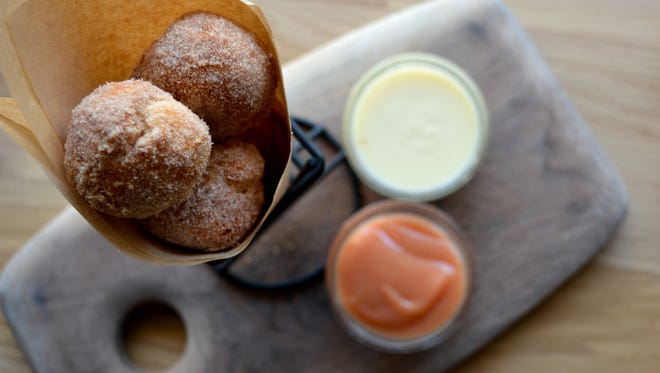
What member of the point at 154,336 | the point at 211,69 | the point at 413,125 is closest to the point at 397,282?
the point at 413,125

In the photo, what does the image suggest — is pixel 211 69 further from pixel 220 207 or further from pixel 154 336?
pixel 154 336

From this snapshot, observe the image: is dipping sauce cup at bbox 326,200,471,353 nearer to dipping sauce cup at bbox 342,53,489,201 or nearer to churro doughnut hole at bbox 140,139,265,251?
dipping sauce cup at bbox 342,53,489,201

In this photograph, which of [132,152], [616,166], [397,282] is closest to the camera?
[132,152]

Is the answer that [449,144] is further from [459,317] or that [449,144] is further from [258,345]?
[258,345]

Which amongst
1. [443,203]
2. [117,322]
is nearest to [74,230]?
[117,322]

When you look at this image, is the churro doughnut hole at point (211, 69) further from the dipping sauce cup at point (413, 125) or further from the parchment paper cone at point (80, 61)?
the dipping sauce cup at point (413, 125)

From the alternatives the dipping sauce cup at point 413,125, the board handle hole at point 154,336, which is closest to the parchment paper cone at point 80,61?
the dipping sauce cup at point 413,125
